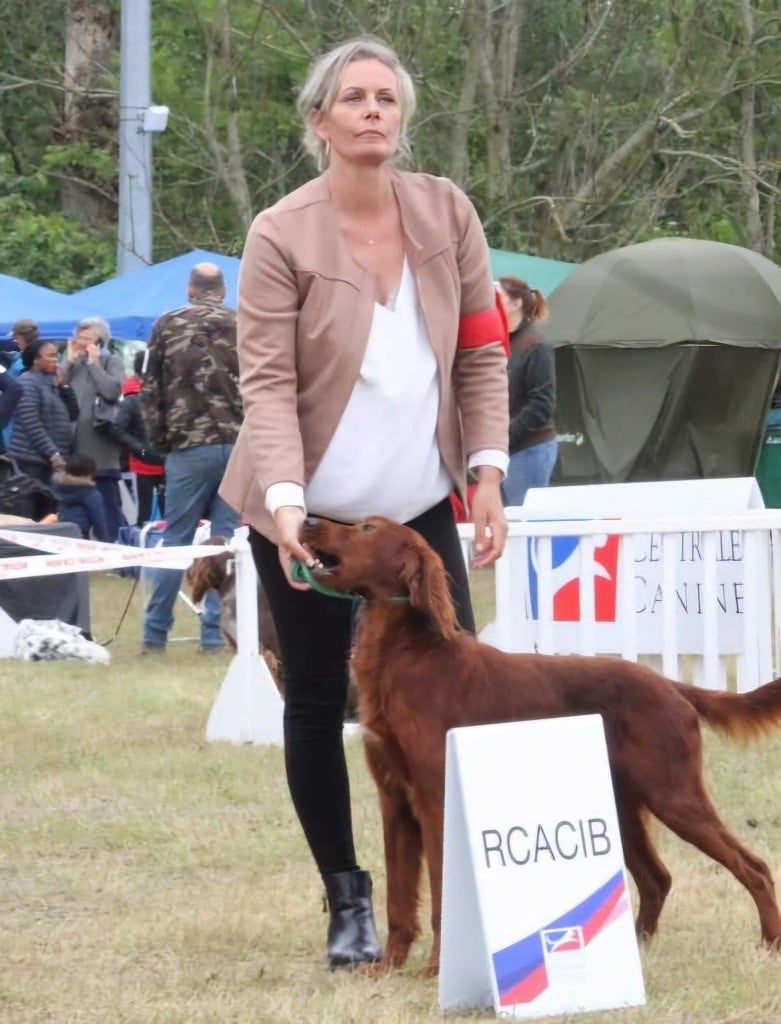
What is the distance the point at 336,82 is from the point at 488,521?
93 centimetres

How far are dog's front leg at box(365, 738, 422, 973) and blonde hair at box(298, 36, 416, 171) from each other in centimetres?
127

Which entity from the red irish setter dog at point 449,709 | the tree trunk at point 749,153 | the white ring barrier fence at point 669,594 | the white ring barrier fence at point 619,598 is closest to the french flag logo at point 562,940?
the red irish setter dog at point 449,709

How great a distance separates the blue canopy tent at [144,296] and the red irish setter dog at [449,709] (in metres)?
11.0

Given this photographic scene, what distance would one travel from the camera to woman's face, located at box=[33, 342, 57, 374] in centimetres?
1251

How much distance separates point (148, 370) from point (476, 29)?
12.0 metres

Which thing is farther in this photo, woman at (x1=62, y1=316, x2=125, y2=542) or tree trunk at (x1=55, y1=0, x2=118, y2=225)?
tree trunk at (x1=55, y1=0, x2=118, y2=225)

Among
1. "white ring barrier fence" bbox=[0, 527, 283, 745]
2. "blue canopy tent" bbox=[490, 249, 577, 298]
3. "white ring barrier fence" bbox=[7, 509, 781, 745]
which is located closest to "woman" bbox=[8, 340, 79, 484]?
"white ring barrier fence" bbox=[7, 509, 781, 745]

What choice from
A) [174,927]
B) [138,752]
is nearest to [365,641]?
[174,927]

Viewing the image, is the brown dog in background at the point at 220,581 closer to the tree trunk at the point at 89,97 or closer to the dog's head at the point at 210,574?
the dog's head at the point at 210,574

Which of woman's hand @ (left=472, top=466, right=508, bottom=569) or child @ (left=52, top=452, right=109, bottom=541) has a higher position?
woman's hand @ (left=472, top=466, right=508, bottom=569)

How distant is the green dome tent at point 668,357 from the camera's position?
15.5 meters

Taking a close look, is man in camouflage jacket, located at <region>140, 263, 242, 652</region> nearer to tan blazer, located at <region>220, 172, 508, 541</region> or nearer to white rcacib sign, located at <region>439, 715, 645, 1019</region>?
tan blazer, located at <region>220, 172, 508, 541</region>

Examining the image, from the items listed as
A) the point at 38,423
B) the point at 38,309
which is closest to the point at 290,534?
the point at 38,423

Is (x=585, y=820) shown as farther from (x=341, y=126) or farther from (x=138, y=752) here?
(x=138, y=752)
